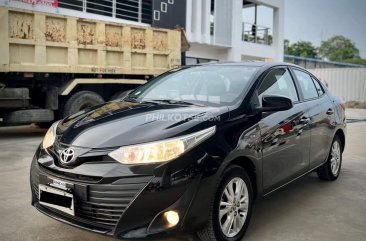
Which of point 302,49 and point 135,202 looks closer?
point 135,202

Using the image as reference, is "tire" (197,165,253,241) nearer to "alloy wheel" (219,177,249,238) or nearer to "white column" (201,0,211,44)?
"alloy wheel" (219,177,249,238)

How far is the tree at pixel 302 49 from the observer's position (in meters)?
62.7

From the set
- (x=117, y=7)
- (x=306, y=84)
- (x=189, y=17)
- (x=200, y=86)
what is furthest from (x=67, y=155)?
(x=189, y=17)

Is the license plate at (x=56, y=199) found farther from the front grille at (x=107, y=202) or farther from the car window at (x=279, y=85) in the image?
the car window at (x=279, y=85)

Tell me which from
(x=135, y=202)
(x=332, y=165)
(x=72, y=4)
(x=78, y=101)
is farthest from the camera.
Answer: (x=72, y=4)

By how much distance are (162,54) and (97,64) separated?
1790mm

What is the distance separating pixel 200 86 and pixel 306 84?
58.1 inches

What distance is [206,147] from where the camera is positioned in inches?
112

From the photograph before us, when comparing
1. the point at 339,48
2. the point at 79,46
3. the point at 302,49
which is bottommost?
the point at 79,46

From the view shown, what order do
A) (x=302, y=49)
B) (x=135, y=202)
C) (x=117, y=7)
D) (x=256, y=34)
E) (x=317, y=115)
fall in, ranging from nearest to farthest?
1. (x=135, y=202)
2. (x=317, y=115)
3. (x=117, y=7)
4. (x=256, y=34)
5. (x=302, y=49)

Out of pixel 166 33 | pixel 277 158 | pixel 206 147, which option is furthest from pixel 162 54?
pixel 206 147

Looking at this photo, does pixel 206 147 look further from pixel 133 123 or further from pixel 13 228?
pixel 13 228

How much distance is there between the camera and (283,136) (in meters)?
3.73

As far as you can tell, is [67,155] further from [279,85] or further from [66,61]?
[66,61]
